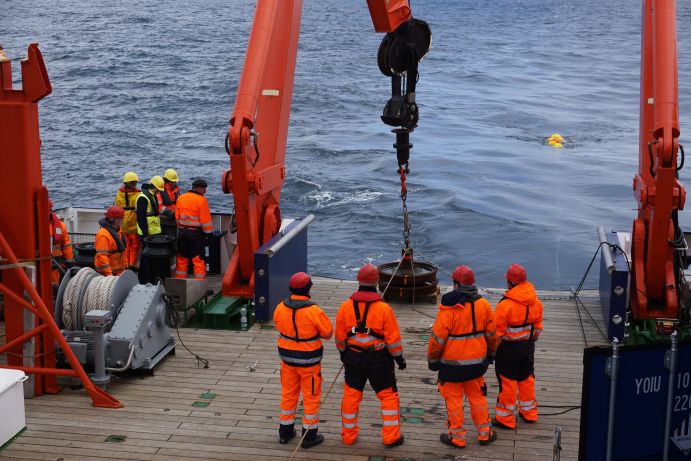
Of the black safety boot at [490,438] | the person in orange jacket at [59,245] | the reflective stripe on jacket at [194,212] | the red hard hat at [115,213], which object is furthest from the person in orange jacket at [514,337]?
the person in orange jacket at [59,245]

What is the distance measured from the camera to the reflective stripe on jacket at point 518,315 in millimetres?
8438

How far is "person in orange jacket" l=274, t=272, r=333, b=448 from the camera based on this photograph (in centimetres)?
798

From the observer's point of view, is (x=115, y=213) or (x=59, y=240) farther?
(x=59, y=240)

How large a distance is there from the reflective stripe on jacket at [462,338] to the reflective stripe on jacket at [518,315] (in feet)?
1.34

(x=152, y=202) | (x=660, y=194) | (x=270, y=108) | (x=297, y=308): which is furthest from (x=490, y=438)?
(x=152, y=202)

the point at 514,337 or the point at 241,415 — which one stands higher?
the point at 514,337

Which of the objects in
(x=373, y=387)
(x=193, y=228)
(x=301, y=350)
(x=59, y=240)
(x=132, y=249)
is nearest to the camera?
(x=301, y=350)

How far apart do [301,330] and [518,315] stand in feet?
6.43

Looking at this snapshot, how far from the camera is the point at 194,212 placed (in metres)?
12.5

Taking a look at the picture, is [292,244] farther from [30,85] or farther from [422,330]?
[30,85]

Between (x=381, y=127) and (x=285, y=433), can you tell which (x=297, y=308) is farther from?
(x=381, y=127)

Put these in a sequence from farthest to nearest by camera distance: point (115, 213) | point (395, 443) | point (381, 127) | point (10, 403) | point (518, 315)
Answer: point (381, 127)
point (115, 213)
point (518, 315)
point (395, 443)
point (10, 403)

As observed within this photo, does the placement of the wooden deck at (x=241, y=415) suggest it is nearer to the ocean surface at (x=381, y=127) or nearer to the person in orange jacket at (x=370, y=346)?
the person in orange jacket at (x=370, y=346)

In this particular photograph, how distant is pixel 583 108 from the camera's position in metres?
46.9
